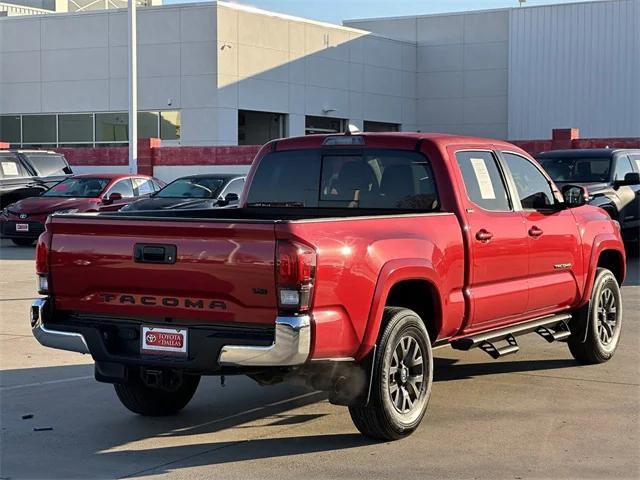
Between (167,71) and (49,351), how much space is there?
2937 centimetres

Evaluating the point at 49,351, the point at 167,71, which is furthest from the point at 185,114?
the point at 49,351

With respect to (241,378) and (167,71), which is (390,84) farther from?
(241,378)

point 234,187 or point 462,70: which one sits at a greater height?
point 462,70

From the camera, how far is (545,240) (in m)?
8.09

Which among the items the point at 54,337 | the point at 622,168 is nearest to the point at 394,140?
the point at 54,337

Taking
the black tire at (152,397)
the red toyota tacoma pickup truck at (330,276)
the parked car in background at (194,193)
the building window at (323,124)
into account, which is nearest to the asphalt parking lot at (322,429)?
the black tire at (152,397)

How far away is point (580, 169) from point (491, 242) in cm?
1103

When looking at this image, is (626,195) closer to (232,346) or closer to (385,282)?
(385,282)

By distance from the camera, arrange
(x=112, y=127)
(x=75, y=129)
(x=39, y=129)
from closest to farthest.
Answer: (x=112, y=127), (x=75, y=129), (x=39, y=129)

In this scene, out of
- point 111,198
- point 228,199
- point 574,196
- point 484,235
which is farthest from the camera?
point 111,198

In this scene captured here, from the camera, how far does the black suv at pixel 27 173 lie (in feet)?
78.9

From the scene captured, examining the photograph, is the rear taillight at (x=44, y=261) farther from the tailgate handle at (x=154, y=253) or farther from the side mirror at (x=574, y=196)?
the side mirror at (x=574, y=196)

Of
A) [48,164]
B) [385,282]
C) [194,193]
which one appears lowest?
[385,282]

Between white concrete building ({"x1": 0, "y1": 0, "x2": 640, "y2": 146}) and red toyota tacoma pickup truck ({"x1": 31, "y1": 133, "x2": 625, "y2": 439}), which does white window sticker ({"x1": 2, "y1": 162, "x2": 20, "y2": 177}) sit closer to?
white concrete building ({"x1": 0, "y1": 0, "x2": 640, "y2": 146})
